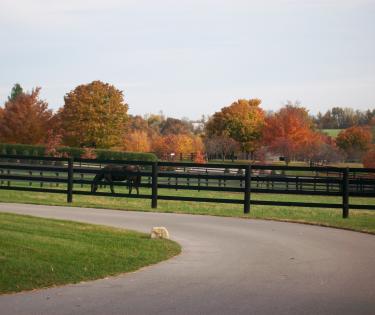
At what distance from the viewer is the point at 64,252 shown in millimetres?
11078

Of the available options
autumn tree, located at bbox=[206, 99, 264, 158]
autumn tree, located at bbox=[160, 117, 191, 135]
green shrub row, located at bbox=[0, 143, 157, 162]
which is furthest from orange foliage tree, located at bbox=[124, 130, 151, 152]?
green shrub row, located at bbox=[0, 143, 157, 162]

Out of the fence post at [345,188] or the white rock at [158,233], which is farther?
the fence post at [345,188]

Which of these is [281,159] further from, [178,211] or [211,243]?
[211,243]

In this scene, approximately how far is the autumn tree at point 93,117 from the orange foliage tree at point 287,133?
17823mm

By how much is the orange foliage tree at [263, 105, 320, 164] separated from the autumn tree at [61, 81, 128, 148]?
17823mm

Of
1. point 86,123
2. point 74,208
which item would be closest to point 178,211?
point 74,208

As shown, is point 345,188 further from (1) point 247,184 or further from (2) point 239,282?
(2) point 239,282

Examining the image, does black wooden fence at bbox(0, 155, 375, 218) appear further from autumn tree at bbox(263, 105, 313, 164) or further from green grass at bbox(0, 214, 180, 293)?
autumn tree at bbox(263, 105, 313, 164)

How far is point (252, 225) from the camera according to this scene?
18.0m

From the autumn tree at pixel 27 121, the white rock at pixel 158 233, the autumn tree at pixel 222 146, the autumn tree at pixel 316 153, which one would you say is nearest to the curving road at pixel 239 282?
the white rock at pixel 158 233

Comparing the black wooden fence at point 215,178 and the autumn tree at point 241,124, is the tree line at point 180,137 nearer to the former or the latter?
the autumn tree at point 241,124

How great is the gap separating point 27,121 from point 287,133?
30.4 metres

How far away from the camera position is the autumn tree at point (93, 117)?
7638 centimetres

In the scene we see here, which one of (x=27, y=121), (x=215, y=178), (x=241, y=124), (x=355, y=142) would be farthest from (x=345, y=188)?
(x=241, y=124)
